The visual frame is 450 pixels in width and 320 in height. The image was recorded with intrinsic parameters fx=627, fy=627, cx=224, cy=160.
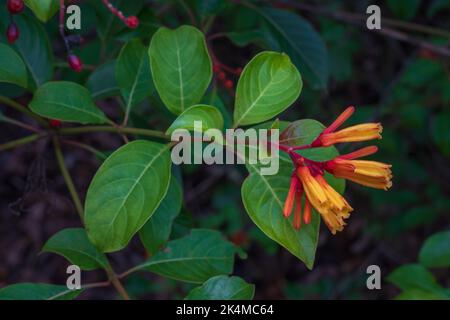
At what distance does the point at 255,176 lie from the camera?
1263mm

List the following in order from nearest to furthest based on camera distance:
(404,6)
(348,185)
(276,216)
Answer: (276,216) → (404,6) → (348,185)

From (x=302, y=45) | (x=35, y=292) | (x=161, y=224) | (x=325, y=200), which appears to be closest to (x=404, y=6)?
(x=302, y=45)

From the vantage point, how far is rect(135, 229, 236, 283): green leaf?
1588mm

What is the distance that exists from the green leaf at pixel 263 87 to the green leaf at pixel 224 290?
0.38 metres

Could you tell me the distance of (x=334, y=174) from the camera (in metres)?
1.16

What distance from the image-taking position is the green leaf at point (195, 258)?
5.21 ft

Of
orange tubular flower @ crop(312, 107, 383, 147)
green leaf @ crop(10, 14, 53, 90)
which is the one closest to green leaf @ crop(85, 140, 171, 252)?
orange tubular flower @ crop(312, 107, 383, 147)

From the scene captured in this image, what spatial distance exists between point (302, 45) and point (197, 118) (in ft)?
3.18

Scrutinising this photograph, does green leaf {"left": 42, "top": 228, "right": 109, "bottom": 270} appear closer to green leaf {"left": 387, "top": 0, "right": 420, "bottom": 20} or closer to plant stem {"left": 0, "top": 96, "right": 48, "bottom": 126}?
plant stem {"left": 0, "top": 96, "right": 48, "bottom": 126}

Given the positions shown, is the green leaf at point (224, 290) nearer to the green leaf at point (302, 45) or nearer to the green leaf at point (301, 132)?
the green leaf at point (301, 132)

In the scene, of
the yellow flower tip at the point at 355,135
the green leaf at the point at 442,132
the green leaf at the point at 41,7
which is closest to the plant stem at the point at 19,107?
the green leaf at the point at 41,7

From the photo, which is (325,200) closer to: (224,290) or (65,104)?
(224,290)

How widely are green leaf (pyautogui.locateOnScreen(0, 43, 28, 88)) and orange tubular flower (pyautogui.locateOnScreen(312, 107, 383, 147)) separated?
68 centimetres
